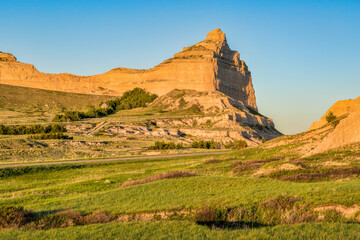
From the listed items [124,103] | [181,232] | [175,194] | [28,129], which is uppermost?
[124,103]

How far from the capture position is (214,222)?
899 centimetres

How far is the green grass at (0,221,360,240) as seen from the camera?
7.01m

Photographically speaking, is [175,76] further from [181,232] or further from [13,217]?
[181,232]

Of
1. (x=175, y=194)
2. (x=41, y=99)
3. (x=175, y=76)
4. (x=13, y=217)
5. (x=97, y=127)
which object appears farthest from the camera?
(x=41, y=99)

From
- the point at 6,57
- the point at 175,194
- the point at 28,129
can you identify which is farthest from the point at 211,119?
the point at 6,57

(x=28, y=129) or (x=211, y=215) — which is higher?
(x=211, y=215)

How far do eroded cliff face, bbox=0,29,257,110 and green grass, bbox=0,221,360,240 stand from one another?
103874 mm

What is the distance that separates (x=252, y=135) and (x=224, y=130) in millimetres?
7807

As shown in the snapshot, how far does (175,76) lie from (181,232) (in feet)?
363

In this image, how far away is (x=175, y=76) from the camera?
116 meters

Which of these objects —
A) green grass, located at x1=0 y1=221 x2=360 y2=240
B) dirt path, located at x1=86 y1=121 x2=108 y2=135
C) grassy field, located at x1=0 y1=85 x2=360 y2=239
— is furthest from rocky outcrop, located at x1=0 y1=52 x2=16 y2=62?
green grass, located at x1=0 y1=221 x2=360 y2=240

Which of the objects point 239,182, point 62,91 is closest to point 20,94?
point 62,91

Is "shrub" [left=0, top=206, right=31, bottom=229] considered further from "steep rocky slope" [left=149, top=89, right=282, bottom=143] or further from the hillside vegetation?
the hillside vegetation

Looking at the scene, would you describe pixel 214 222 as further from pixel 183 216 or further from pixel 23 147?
pixel 23 147
